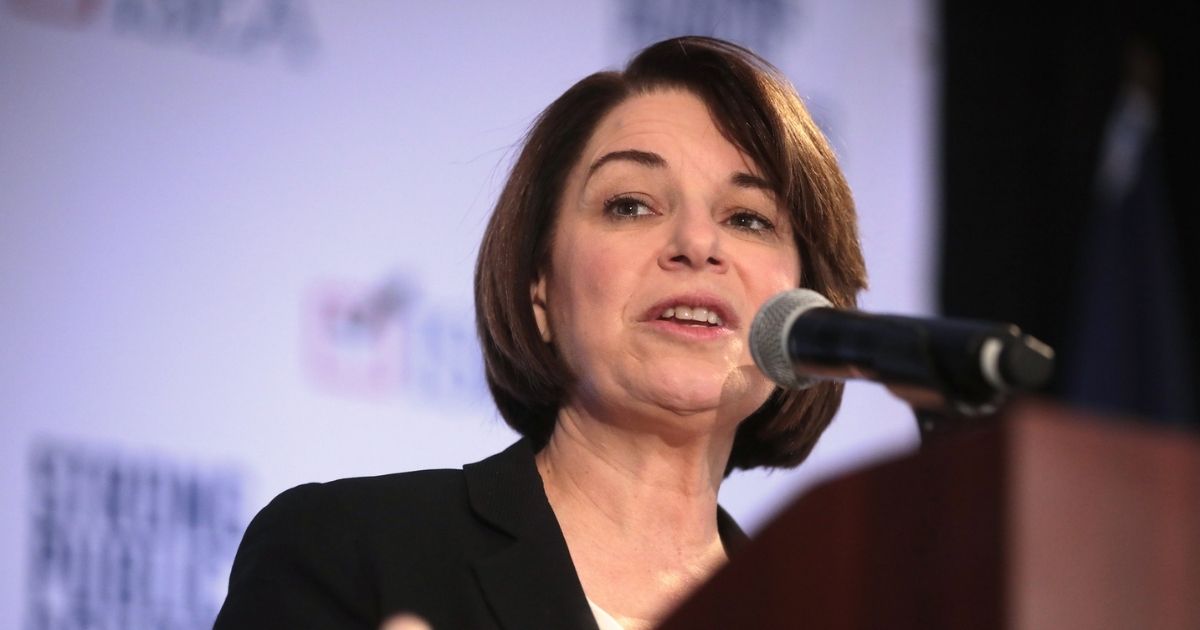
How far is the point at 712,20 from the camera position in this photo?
12.6 ft

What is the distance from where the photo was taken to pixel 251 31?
313cm

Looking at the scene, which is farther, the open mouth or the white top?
the open mouth

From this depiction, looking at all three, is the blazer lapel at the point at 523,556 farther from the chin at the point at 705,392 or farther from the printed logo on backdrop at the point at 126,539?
the printed logo on backdrop at the point at 126,539

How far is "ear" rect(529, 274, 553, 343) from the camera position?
238 centimetres

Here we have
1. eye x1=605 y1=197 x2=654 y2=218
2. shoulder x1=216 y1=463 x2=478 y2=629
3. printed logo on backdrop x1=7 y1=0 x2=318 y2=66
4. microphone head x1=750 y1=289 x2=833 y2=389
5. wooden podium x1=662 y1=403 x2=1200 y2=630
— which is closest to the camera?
wooden podium x1=662 y1=403 x2=1200 y2=630

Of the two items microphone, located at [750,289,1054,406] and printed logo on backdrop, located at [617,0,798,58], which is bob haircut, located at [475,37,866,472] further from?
printed logo on backdrop, located at [617,0,798,58]

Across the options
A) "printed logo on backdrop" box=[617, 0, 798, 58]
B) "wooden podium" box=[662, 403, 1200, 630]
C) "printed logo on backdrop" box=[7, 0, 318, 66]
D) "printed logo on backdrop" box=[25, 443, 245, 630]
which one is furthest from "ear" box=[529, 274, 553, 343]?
"printed logo on backdrop" box=[617, 0, 798, 58]

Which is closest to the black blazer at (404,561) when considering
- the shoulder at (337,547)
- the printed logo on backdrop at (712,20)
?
the shoulder at (337,547)

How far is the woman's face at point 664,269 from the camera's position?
2.14 m

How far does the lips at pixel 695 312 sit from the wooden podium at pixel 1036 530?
1.00 meters

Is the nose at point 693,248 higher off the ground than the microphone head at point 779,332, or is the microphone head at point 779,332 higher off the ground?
the nose at point 693,248

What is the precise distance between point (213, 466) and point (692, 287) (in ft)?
4.08

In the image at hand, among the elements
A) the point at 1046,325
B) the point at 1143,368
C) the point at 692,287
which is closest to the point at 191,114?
the point at 692,287

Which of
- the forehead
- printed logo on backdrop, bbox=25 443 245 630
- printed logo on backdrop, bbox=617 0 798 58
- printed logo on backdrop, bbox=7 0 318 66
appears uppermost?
printed logo on backdrop, bbox=617 0 798 58
